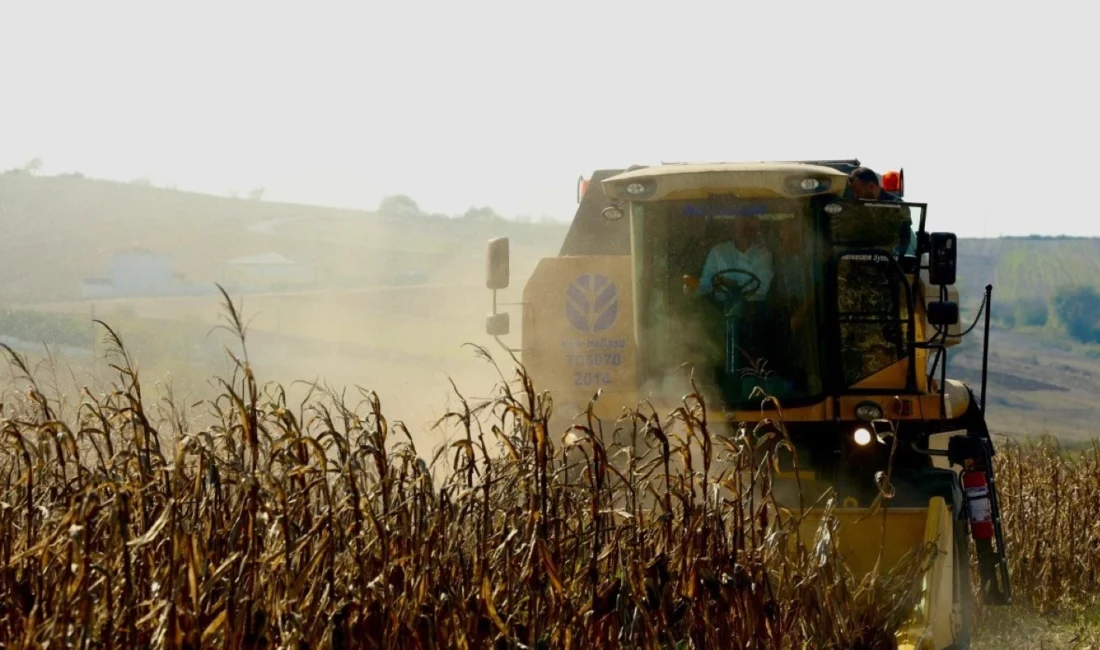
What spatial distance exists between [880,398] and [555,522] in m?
3.62

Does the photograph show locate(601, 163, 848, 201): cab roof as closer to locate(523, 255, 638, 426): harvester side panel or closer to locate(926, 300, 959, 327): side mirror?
locate(523, 255, 638, 426): harvester side panel

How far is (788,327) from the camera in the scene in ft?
24.3

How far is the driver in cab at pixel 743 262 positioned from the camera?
7410 millimetres

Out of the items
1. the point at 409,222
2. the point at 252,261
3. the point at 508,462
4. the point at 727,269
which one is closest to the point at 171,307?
the point at 252,261

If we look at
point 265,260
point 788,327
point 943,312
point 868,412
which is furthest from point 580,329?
point 265,260

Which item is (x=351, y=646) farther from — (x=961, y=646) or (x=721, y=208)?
(x=721, y=208)

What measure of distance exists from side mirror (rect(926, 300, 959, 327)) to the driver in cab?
864 millimetres

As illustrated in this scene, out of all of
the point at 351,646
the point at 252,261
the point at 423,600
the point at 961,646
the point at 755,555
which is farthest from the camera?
the point at 252,261

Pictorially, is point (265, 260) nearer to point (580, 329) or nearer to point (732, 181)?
point (580, 329)

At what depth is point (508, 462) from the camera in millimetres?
4219

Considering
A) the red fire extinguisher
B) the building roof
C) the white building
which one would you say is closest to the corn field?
the red fire extinguisher

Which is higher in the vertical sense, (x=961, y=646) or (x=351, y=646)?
(x=351, y=646)

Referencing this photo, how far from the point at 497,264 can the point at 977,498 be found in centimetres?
295

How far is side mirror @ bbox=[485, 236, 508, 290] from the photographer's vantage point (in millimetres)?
7812
